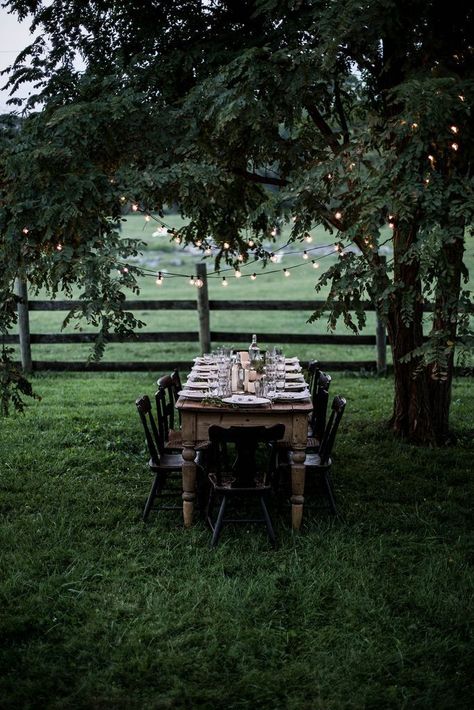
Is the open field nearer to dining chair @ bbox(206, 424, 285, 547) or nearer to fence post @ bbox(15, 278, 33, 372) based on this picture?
fence post @ bbox(15, 278, 33, 372)

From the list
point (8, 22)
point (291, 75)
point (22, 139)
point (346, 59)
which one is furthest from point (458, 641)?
point (8, 22)

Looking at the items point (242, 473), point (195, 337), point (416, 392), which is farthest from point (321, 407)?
point (195, 337)

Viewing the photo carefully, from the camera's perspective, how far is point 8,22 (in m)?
7.85

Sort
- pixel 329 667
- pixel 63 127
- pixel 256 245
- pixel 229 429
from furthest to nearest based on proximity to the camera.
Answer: pixel 256 245 → pixel 63 127 → pixel 229 429 → pixel 329 667

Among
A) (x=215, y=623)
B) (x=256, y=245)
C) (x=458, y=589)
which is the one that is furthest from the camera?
(x=256, y=245)

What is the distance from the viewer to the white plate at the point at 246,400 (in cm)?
605

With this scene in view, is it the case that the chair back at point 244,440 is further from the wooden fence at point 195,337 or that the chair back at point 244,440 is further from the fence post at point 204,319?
the fence post at point 204,319

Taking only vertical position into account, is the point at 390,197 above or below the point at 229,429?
above

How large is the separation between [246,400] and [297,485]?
30.9 inches

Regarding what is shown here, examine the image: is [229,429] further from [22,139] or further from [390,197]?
[22,139]

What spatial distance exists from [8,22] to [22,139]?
2514mm

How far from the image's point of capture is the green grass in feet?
13.0

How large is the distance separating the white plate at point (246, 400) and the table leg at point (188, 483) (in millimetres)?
475

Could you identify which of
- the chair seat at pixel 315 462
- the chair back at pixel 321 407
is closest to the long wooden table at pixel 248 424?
the chair seat at pixel 315 462
